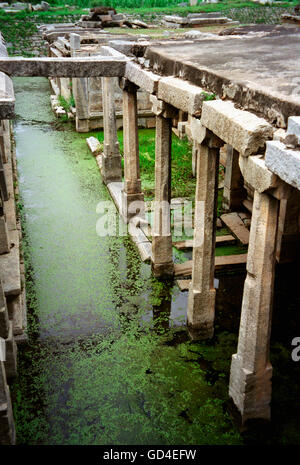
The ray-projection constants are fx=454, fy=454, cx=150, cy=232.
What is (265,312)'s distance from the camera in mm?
4516

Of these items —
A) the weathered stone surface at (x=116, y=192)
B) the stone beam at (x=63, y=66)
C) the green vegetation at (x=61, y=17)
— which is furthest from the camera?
the green vegetation at (x=61, y=17)

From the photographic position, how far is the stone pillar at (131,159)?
329 inches

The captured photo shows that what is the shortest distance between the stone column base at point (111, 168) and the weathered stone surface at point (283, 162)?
26.1 ft

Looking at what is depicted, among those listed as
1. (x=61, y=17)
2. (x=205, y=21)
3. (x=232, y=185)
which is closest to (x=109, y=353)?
(x=232, y=185)

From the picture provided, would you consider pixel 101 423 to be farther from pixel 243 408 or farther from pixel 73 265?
pixel 73 265

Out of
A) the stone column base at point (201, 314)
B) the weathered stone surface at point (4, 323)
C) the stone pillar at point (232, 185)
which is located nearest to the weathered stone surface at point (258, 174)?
the stone column base at point (201, 314)

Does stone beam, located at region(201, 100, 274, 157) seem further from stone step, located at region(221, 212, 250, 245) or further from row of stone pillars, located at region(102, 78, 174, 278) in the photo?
stone step, located at region(221, 212, 250, 245)

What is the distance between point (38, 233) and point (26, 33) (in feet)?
73.1

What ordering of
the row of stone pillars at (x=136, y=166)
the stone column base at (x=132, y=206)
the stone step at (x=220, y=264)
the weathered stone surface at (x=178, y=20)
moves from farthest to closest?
1. the weathered stone surface at (x=178, y=20)
2. the stone column base at (x=132, y=206)
3. the stone step at (x=220, y=264)
4. the row of stone pillars at (x=136, y=166)

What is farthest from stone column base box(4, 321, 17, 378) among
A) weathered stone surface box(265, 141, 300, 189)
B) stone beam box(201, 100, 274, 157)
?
weathered stone surface box(265, 141, 300, 189)

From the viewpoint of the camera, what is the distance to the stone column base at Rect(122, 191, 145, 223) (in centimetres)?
959

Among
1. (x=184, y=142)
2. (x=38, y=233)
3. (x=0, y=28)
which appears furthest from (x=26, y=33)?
(x=38, y=233)

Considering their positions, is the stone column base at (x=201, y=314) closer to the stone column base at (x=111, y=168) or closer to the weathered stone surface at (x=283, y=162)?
the weathered stone surface at (x=283, y=162)

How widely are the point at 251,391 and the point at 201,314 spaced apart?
1611 mm
